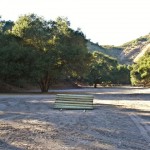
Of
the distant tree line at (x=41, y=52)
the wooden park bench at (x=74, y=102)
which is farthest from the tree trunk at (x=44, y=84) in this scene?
the wooden park bench at (x=74, y=102)

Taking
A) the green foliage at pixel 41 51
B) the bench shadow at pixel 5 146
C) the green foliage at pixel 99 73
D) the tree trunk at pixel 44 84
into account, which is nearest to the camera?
the bench shadow at pixel 5 146

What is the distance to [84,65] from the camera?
41.6 m

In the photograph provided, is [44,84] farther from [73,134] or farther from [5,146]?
[5,146]

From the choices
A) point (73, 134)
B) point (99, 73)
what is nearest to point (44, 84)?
point (73, 134)

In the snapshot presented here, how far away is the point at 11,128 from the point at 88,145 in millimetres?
Result: 3121

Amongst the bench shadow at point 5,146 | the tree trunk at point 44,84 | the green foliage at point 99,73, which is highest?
the green foliage at point 99,73

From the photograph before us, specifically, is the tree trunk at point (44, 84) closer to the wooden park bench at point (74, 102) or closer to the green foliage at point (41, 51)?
the green foliage at point (41, 51)

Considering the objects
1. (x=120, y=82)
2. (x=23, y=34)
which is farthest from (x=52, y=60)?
(x=120, y=82)

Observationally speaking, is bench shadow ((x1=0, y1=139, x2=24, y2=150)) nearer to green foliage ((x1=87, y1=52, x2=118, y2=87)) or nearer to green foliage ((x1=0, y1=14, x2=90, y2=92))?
green foliage ((x1=0, y1=14, x2=90, y2=92))

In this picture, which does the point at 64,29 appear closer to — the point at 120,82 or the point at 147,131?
the point at 147,131

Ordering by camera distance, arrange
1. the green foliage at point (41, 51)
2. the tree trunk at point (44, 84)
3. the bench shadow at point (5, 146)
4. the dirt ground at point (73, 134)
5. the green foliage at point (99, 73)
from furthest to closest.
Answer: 1. the green foliage at point (99, 73)
2. the tree trunk at point (44, 84)
3. the green foliage at point (41, 51)
4. the dirt ground at point (73, 134)
5. the bench shadow at point (5, 146)

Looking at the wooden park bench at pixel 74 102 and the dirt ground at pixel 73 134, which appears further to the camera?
the wooden park bench at pixel 74 102

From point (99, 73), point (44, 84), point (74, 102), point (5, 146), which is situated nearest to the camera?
point (5, 146)

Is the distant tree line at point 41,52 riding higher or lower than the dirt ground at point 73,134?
higher
